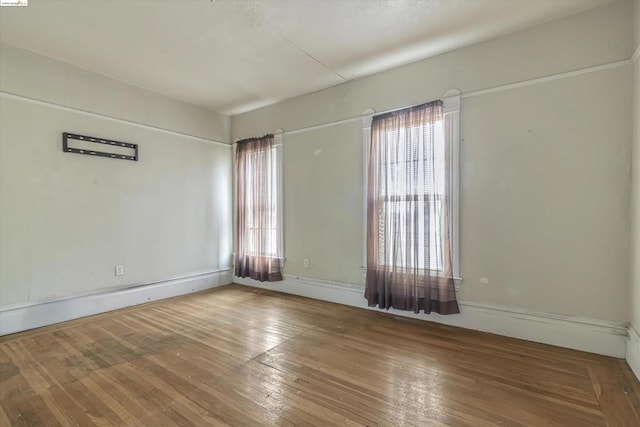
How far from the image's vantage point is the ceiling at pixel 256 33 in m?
2.51

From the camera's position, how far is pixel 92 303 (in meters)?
3.65

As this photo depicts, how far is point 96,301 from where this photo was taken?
3686mm

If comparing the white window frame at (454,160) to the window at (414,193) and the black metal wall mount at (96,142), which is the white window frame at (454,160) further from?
the black metal wall mount at (96,142)

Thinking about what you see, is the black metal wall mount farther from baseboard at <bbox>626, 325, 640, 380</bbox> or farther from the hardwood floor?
baseboard at <bbox>626, 325, 640, 380</bbox>

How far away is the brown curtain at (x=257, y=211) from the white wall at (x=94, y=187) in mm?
467

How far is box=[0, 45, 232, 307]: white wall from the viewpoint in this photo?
3.14 meters

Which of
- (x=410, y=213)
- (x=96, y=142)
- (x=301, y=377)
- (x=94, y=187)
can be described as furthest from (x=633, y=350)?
(x=96, y=142)

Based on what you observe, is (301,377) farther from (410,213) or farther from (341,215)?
(341,215)

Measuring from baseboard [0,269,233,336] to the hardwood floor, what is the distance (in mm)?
180

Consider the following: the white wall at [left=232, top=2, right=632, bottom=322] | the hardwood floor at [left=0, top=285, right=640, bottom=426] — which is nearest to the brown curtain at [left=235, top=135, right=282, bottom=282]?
the hardwood floor at [left=0, top=285, right=640, bottom=426]

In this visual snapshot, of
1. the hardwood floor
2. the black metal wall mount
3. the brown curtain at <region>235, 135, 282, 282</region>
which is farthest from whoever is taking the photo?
the brown curtain at <region>235, 135, 282, 282</region>

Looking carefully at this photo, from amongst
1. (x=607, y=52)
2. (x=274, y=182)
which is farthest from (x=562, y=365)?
(x=274, y=182)

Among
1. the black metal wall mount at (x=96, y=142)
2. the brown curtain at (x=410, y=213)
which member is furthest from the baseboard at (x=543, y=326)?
the black metal wall mount at (x=96, y=142)

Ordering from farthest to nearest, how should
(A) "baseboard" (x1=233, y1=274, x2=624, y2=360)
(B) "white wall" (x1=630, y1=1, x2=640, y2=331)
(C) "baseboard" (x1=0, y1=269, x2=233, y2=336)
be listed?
(C) "baseboard" (x1=0, y1=269, x2=233, y2=336) < (A) "baseboard" (x1=233, y1=274, x2=624, y2=360) < (B) "white wall" (x1=630, y1=1, x2=640, y2=331)
